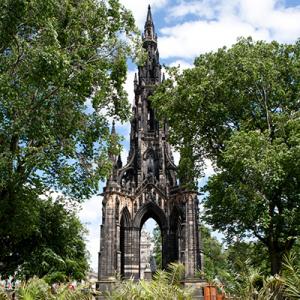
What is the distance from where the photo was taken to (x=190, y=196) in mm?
38500

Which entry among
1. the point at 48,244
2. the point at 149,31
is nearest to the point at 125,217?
the point at 48,244

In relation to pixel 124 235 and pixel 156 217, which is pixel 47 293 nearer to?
pixel 124 235

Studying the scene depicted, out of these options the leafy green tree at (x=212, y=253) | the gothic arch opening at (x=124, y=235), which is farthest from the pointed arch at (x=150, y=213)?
the leafy green tree at (x=212, y=253)

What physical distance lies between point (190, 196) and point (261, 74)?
2158 centimetres

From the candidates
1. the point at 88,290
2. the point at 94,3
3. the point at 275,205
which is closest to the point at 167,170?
the point at 275,205

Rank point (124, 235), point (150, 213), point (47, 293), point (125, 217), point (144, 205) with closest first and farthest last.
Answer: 1. point (47, 293)
2. point (124, 235)
3. point (125, 217)
4. point (144, 205)
5. point (150, 213)

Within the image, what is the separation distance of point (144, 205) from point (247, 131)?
2329 centimetres

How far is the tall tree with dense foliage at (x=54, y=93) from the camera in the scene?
12.6 metres

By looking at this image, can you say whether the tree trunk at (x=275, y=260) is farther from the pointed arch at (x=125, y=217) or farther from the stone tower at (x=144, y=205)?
the pointed arch at (x=125, y=217)

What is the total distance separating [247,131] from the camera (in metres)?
18.6

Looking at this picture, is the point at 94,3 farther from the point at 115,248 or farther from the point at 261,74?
the point at 115,248

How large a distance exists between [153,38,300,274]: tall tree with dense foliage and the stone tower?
1600 cm

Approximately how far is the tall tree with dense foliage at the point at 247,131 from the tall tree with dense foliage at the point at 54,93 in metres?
4.25

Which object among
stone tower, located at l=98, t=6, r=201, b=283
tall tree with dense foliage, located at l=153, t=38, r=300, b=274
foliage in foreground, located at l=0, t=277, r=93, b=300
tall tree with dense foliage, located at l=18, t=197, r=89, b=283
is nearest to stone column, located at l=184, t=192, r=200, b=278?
stone tower, located at l=98, t=6, r=201, b=283
